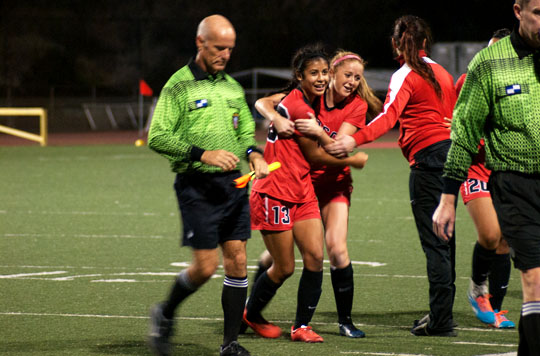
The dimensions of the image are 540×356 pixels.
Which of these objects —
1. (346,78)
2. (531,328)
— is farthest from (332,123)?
(531,328)

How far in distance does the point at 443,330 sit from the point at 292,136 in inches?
65.7

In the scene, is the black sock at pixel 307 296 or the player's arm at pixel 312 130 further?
the black sock at pixel 307 296

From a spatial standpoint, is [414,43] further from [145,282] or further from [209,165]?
[145,282]

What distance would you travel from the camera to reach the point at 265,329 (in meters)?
6.88

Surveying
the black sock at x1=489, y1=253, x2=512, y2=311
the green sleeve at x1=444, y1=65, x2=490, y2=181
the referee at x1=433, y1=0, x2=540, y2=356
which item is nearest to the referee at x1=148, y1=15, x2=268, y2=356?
the green sleeve at x1=444, y1=65, x2=490, y2=181

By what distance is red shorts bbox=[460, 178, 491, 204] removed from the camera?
6.99m

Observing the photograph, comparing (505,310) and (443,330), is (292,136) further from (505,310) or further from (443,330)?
(505,310)

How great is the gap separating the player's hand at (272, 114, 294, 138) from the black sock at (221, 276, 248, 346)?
109 centimetres

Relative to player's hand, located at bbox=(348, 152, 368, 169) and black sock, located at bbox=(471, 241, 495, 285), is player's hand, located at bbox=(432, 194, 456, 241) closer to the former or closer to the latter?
player's hand, located at bbox=(348, 152, 368, 169)

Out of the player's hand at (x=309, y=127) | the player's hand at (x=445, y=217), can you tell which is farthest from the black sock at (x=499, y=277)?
the player's hand at (x=445, y=217)

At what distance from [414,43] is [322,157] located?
98 cm

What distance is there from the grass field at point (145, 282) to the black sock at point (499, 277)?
0.22m

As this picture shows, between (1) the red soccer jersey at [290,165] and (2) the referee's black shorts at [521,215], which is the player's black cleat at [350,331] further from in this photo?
(2) the referee's black shorts at [521,215]

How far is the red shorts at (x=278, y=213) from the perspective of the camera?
662cm
